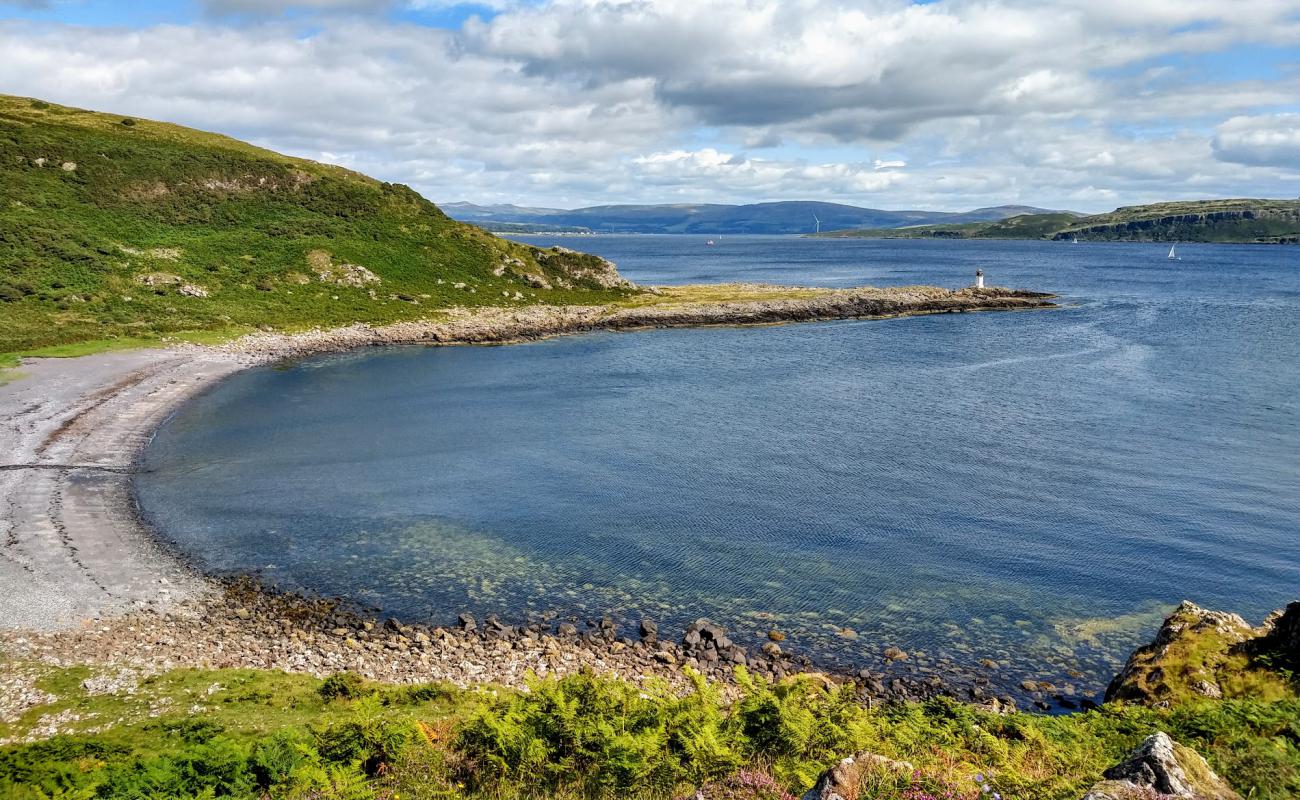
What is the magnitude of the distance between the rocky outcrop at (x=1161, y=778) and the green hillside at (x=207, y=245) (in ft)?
267

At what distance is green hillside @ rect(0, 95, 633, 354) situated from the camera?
80500 millimetres

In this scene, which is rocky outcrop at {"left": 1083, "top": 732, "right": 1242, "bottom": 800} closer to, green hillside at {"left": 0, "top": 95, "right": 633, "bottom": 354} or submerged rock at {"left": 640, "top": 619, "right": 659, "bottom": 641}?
submerged rock at {"left": 640, "top": 619, "right": 659, "bottom": 641}

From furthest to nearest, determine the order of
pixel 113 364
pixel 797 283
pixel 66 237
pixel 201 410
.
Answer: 1. pixel 797 283
2. pixel 66 237
3. pixel 113 364
4. pixel 201 410

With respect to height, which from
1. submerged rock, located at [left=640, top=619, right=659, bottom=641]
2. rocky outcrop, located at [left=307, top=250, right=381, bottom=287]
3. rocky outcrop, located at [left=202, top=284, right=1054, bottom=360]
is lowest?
submerged rock, located at [left=640, top=619, right=659, bottom=641]

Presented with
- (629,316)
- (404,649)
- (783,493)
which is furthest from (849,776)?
(629,316)

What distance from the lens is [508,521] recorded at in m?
39.6

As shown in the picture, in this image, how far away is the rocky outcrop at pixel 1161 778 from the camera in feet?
35.6

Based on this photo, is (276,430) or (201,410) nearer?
(276,430)

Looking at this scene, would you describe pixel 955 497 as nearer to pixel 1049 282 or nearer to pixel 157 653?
pixel 157 653

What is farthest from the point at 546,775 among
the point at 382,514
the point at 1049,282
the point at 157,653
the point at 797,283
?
the point at 1049,282

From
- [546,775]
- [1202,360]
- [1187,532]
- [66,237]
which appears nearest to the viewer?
[546,775]

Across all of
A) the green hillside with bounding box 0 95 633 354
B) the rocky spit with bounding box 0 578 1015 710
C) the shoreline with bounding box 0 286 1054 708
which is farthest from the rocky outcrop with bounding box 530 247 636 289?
the rocky spit with bounding box 0 578 1015 710

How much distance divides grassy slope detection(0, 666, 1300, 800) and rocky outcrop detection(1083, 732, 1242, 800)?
2.27 ft

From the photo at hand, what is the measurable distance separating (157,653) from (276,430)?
31.7 meters
